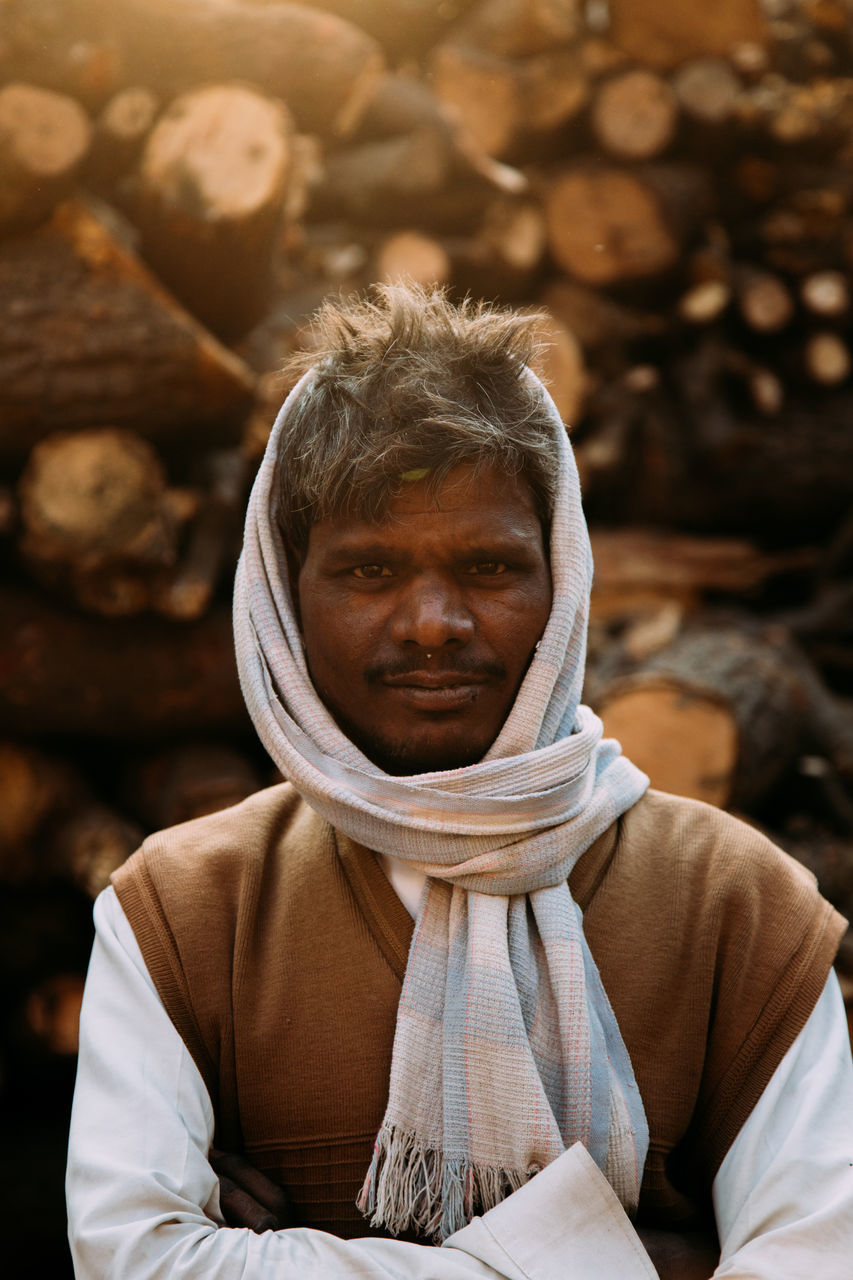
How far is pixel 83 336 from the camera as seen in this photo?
125 inches

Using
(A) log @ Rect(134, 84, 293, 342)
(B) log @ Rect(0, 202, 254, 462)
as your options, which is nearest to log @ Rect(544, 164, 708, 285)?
(A) log @ Rect(134, 84, 293, 342)

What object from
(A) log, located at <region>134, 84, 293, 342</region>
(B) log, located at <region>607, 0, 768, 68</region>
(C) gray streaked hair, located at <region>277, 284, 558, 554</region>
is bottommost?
(C) gray streaked hair, located at <region>277, 284, 558, 554</region>

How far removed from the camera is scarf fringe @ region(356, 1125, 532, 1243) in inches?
59.2

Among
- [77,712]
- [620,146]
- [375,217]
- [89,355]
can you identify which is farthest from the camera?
[620,146]

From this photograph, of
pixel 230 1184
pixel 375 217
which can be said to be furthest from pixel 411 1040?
pixel 375 217

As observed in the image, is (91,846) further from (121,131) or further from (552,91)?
(552,91)

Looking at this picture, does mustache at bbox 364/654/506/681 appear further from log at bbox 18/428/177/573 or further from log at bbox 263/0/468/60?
log at bbox 263/0/468/60

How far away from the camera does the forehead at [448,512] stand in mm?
1653

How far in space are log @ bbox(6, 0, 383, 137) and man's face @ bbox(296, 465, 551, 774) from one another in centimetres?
226

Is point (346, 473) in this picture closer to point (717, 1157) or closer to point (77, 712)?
point (717, 1157)

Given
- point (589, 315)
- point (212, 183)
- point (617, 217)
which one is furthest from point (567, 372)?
point (212, 183)

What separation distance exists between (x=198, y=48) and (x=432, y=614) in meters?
2.75

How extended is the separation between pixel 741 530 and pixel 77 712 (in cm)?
354

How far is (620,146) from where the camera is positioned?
211 inches
